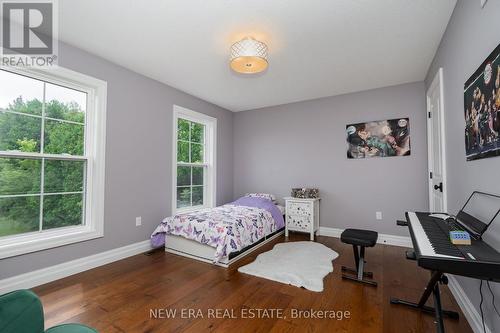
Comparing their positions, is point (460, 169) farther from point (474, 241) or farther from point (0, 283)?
point (0, 283)

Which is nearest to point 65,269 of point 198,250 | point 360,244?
point 198,250

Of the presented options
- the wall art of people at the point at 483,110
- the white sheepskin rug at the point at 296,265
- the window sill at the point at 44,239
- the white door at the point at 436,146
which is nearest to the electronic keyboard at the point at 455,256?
the wall art of people at the point at 483,110

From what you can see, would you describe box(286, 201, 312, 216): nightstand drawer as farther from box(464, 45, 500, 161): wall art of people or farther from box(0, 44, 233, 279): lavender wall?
box(464, 45, 500, 161): wall art of people

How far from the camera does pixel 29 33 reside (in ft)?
7.57

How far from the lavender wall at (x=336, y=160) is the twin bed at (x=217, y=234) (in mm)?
1150

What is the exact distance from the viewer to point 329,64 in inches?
117

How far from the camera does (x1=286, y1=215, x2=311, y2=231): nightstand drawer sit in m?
3.89

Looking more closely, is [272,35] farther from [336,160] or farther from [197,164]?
[197,164]

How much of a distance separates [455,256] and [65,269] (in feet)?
10.7

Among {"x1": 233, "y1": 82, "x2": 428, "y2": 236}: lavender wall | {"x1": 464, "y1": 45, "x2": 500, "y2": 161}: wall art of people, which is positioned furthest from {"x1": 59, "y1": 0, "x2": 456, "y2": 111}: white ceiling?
{"x1": 464, "y1": 45, "x2": 500, "y2": 161}: wall art of people

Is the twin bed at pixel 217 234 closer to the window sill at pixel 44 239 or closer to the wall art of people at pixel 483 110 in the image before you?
the window sill at pixel 44 239

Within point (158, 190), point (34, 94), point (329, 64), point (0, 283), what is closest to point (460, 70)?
point (329, 64)

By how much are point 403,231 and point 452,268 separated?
297cm

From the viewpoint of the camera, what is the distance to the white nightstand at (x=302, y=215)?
12.7 feet
